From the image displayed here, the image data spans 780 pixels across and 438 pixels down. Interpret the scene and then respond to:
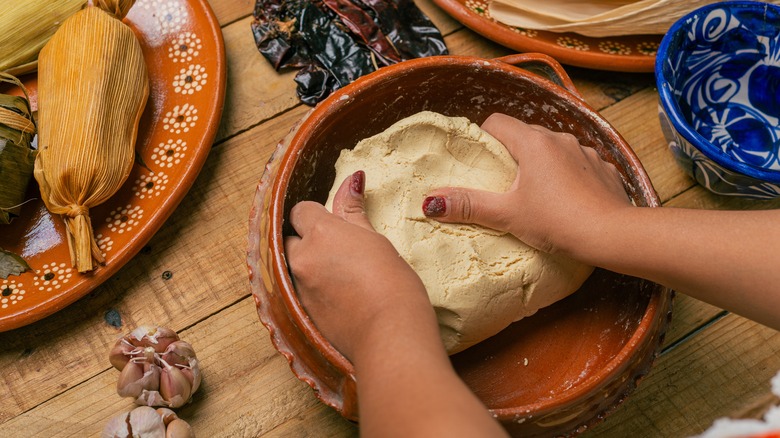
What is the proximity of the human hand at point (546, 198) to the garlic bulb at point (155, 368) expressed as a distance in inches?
18.3

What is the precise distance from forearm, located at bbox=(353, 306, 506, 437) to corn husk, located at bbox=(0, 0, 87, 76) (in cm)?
96

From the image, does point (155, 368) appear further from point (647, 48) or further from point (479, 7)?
point (647, 48)

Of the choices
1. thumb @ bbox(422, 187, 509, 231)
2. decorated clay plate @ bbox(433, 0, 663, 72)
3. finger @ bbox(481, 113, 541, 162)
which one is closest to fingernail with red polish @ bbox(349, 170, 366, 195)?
thumb @ bbox(422, 187, 509, 231)

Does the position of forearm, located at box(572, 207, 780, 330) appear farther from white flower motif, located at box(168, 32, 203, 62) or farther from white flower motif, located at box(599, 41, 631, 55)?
white flower motif, located at box(168, 32, 203, 62)

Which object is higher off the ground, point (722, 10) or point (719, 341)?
point (722, 10)

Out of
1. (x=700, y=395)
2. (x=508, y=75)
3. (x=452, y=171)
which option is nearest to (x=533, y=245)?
(x=452, y=171)

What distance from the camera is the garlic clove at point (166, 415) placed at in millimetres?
1020

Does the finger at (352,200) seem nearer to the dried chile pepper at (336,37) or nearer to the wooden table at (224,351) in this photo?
the wooden table at (224,351)

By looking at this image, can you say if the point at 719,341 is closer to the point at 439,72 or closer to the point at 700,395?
the point at 700,395

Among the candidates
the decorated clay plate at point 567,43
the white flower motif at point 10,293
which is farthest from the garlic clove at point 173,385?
the decorated clay plate at point 567,43

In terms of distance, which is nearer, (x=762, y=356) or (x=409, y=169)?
(x=409, y=169)

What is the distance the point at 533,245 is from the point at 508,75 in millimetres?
298

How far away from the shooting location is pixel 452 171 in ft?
3.59

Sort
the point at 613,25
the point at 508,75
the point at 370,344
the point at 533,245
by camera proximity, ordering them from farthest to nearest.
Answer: the point at 613,25 < the point at 508,75 < the point at 533,245 < the point at 370,344
